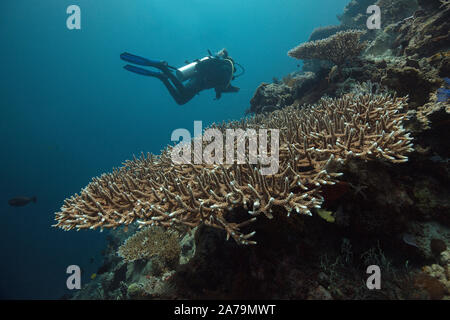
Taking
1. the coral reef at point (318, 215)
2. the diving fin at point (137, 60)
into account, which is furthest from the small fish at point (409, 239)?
the diving fin at point (137, 60)

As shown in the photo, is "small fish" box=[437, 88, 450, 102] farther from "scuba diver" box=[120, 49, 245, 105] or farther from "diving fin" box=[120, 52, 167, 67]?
"diving fin" box=[120, 52, 167, 67]

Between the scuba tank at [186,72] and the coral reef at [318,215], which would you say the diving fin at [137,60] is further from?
the coral reef at [318,215]

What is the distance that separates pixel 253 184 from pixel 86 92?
5428 inches

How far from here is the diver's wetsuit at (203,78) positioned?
36.4 feet

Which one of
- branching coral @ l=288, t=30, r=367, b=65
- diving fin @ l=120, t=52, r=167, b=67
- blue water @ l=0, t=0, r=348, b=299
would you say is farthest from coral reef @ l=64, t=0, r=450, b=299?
blue water @ l=0, t=0, r=348, b=299

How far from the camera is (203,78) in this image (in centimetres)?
1220

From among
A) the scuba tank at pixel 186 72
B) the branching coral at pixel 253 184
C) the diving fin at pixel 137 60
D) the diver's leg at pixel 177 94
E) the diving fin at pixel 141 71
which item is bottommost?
the branching coral at pixel 253 184

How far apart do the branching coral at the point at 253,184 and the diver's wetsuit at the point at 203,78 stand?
9.02 m

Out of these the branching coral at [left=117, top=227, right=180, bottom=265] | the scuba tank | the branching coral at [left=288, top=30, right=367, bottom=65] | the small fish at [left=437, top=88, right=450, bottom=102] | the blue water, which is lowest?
the branching coral at [left=117, top=227, right=180, bottom=265]

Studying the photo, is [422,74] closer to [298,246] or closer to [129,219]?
[298,246]

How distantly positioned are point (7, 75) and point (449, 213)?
4307 inches

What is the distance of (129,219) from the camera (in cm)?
262

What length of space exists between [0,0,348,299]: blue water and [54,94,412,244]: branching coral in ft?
Answer: 109

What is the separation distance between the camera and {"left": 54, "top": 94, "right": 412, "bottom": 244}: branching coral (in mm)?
2238
